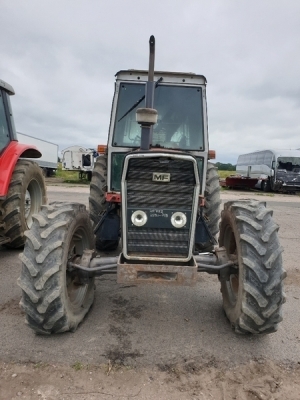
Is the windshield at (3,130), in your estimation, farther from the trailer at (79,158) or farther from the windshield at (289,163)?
the windshield at (289,163)

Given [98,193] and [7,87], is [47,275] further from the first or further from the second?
[7,87]

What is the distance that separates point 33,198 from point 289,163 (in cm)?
1938

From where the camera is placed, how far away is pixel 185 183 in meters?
3.11

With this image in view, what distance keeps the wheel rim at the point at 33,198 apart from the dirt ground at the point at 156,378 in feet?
11.2

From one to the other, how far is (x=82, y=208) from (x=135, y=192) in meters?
0.62

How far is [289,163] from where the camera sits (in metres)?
22.0

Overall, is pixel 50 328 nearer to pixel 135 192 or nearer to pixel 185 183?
pixel 135 192

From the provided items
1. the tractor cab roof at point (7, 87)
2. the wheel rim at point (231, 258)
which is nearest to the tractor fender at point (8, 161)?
the tractor cab roof at point (7, 87)

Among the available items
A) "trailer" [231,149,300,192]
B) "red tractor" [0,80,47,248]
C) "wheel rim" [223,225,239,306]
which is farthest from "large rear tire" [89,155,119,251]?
"trailer" [231,149,300,192]

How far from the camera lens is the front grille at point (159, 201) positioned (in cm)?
308

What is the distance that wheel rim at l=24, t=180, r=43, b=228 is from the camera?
5.98m

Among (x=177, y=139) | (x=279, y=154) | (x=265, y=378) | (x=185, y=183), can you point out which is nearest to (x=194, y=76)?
(x=177, y=139)

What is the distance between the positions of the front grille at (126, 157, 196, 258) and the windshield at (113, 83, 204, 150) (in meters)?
1.44

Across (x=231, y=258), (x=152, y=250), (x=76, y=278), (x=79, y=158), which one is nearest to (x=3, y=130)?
(x=76, y=278)
